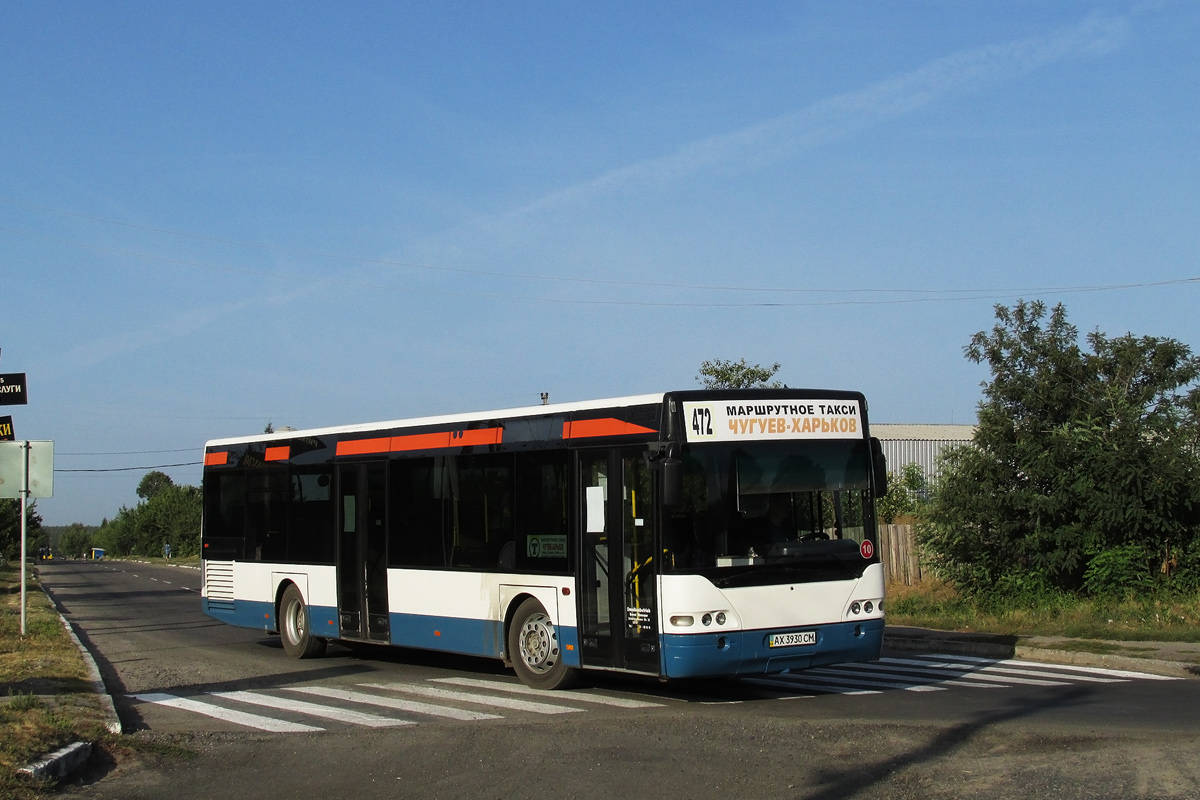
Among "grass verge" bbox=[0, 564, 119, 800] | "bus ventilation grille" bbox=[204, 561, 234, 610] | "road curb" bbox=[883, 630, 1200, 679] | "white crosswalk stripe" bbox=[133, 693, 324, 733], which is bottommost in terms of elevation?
"road curb" bbox=[883, 630, 1200, 679]

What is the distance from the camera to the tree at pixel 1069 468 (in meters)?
19.8

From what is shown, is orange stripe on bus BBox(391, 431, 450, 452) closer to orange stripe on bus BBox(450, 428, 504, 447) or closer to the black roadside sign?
orange stripe on bus BBox(450, 428, 504, 447)

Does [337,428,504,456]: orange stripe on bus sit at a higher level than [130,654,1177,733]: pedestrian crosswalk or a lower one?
higher

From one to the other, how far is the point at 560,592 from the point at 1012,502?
11.1m

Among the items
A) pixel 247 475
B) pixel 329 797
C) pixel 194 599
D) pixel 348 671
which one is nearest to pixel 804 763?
pixel 329 797

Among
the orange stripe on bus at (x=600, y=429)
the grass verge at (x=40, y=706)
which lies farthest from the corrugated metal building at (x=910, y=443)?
the orange stripe on bus at (x=600, y=429)

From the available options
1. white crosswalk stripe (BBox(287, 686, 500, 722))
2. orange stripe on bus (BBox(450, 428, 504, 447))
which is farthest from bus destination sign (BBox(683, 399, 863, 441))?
white crosswalk stripe (BBox(287, 686, 500, 722))

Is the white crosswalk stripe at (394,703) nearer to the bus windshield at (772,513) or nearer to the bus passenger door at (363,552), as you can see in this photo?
the bus passenger door at (363,552)

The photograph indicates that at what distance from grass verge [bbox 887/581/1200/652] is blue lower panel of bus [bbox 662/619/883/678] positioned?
18.5ft

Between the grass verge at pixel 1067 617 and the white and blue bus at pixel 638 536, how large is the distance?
6123 mm

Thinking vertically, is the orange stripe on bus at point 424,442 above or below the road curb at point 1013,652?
above

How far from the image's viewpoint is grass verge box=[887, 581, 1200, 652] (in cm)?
1755

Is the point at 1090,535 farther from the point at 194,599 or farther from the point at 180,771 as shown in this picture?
the point at 194,599

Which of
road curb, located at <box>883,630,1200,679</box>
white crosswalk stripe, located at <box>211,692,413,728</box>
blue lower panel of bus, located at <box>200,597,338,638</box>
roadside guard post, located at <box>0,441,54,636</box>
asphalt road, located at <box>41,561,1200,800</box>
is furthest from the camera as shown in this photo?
roadside guard post, located at <box>0,441,54,636</box>
